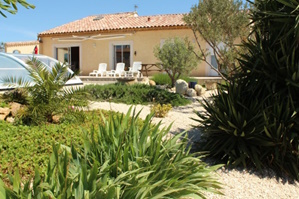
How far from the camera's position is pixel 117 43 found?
19.8 m

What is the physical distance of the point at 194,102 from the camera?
1125 centimetres

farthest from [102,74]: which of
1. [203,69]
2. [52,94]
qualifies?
[52,94]

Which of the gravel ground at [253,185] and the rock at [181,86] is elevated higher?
the rock at [181,86]

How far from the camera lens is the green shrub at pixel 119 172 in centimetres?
220

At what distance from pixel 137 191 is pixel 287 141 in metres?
2.69

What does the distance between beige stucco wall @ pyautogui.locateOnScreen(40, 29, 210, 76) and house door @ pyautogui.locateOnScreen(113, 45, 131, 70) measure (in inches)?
12.0

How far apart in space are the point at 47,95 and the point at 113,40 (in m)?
14.8

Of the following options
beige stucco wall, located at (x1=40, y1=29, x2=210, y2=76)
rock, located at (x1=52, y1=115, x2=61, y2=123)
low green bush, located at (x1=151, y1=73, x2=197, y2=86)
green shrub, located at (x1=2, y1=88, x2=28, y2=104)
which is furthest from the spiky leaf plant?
beige stucco wall, located at (x1=40, y1=29, x2=210, y2=76)

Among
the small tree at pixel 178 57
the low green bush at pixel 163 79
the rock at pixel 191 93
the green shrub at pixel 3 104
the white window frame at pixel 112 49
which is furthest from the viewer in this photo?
the white window frame at pixel 112 49

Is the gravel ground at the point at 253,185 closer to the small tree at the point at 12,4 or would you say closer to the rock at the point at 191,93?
the small tree at the point at 12,4

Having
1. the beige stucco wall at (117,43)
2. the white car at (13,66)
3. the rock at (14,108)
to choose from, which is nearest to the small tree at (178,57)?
the beige stucco wall at (117,43)

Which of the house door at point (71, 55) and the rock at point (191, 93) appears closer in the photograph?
the rock at point (191, 93)

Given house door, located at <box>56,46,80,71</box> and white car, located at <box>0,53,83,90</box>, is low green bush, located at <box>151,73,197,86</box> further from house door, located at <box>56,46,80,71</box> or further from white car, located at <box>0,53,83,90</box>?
house door, located at <box>56,46,80,71</box>

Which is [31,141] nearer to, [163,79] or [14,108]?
[14,108]
